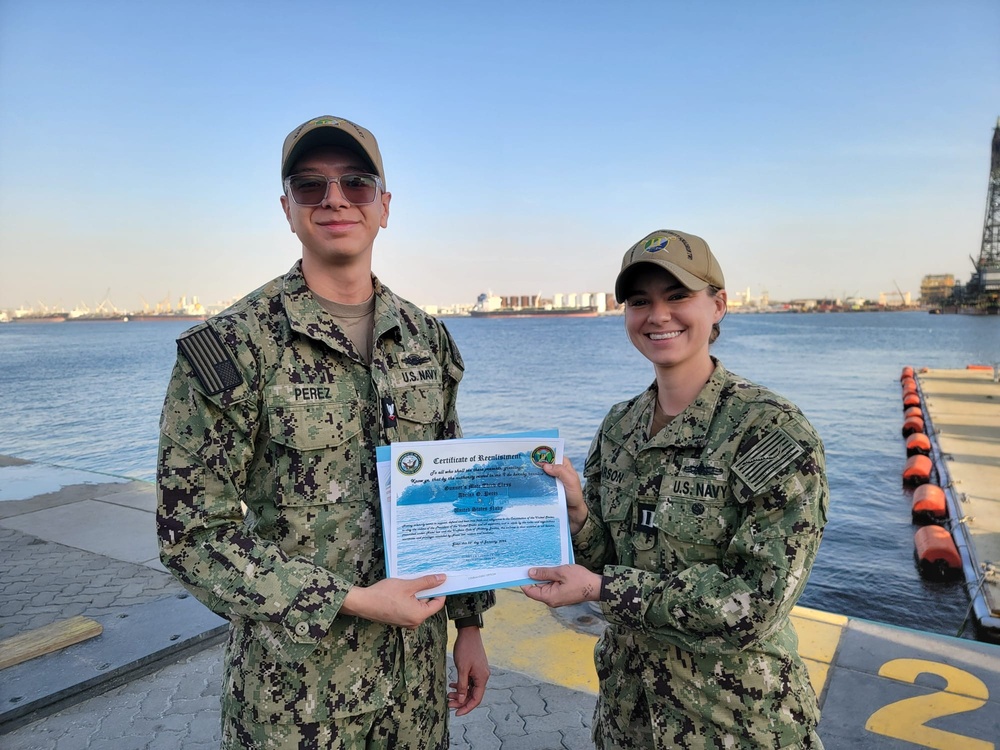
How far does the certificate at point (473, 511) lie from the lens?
196 centimetres

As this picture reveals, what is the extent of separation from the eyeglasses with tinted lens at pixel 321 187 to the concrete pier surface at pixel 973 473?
689 cm

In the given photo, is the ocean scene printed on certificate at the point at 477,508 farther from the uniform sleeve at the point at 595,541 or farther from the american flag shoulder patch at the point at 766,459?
the american flag shoulder patch at the point at 766,459

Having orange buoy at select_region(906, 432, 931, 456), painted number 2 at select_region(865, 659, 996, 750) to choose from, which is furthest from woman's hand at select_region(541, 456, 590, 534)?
orange buoy at select_region(906, 432, 931, 456)

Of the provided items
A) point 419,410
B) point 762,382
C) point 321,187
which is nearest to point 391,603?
point 419,410

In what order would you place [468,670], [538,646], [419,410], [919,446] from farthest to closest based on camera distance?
1. [919,446]
2. [538,646]
3. [468,670]
4. [419,410]

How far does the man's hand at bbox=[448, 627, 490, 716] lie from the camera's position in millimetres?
2457

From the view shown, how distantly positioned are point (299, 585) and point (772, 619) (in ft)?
4.26

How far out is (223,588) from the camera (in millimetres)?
1824

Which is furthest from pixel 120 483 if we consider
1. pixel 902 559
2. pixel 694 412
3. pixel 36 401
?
pixel 36 401

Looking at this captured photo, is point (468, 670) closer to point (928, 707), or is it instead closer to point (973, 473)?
point (928, 707)

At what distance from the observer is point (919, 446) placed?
16.0 metres

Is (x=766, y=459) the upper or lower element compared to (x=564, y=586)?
upper

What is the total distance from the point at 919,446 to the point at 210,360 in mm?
17836

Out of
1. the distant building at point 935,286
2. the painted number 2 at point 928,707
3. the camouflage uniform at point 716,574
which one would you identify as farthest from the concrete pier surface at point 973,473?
the distant building at point 935,286
